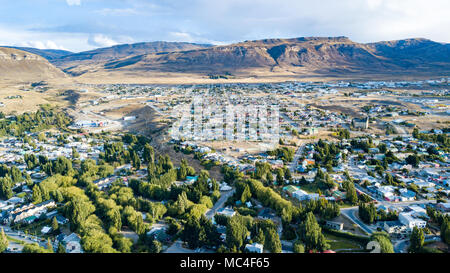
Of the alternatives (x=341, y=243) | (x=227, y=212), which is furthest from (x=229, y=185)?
(x=341, y=243)

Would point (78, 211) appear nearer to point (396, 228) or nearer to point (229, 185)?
point (229, 185)

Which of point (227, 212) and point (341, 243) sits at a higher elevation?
point (227, 212)

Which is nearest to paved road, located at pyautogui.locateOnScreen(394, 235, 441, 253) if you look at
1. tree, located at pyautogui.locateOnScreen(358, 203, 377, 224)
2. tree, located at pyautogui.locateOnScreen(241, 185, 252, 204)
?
tree, located at pyautogui.locateOnScreen(358, 203, 377, 224)

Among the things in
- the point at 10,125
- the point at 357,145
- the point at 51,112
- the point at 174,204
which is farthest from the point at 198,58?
the point at 174,204

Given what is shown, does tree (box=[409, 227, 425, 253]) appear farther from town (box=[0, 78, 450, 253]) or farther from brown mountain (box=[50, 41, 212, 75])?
brown mountain (box=[50, 41, 212, 75])

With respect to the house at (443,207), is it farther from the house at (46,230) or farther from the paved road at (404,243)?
the house at (46,230)
